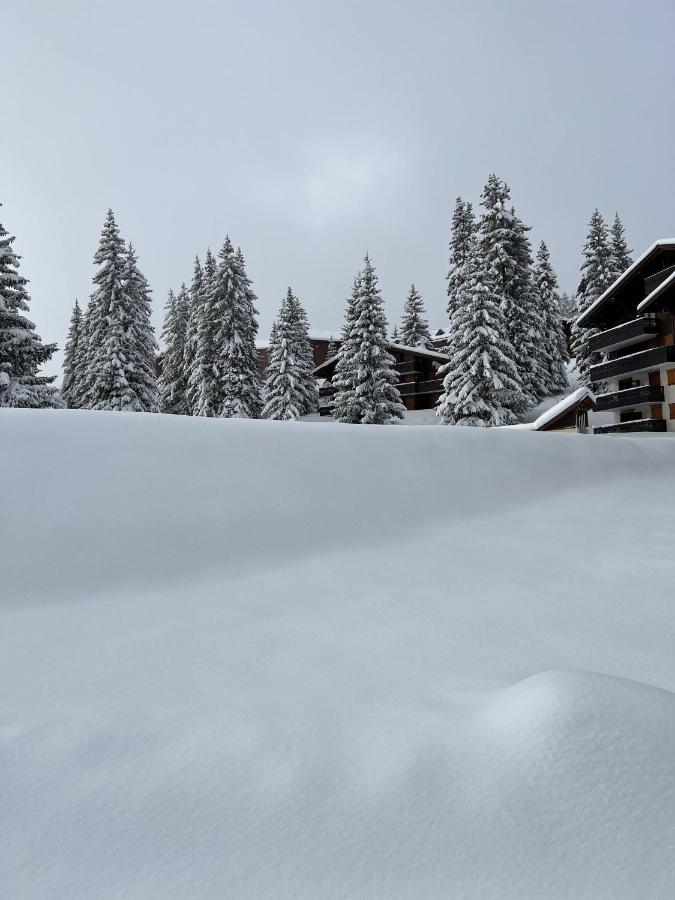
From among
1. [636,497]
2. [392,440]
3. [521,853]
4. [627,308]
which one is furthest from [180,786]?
[627,308]

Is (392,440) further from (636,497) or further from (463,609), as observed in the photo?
(636,497)

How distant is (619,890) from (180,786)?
1128 millimetres

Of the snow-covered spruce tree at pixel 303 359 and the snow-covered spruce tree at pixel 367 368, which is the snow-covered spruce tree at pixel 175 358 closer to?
the snow-covered spruce tree at pixel 303 359

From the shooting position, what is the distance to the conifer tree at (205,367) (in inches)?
1304

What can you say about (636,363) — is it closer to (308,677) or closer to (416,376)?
(416,376)

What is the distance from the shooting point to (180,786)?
1.57 meters

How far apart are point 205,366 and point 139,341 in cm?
552

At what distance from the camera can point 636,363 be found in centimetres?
2784

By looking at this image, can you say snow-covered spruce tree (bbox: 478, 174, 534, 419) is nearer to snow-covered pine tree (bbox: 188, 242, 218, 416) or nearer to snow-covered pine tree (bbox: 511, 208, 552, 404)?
snow-covered pine tree (bbox: 511, 208, 552, 404)

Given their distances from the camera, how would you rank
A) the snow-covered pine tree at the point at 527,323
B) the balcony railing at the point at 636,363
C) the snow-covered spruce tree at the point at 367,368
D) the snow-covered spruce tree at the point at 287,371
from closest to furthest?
the balcony railing at the point at 636,363 → the snow-covered spruce tree at the point at 367,368 → the snow-covered pine tree at the point at 527,323 → the snow-covered spruce tree at the point at 287,371

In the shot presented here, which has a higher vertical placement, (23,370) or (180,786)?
(23,370)

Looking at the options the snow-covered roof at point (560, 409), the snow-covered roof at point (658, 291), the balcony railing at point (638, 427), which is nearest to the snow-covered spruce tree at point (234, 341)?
the snow-covered roof at point (560, 409)

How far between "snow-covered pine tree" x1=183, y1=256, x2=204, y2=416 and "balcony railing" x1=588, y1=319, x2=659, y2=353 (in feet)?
77.2

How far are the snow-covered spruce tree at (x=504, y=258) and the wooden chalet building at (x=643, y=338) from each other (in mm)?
3694
